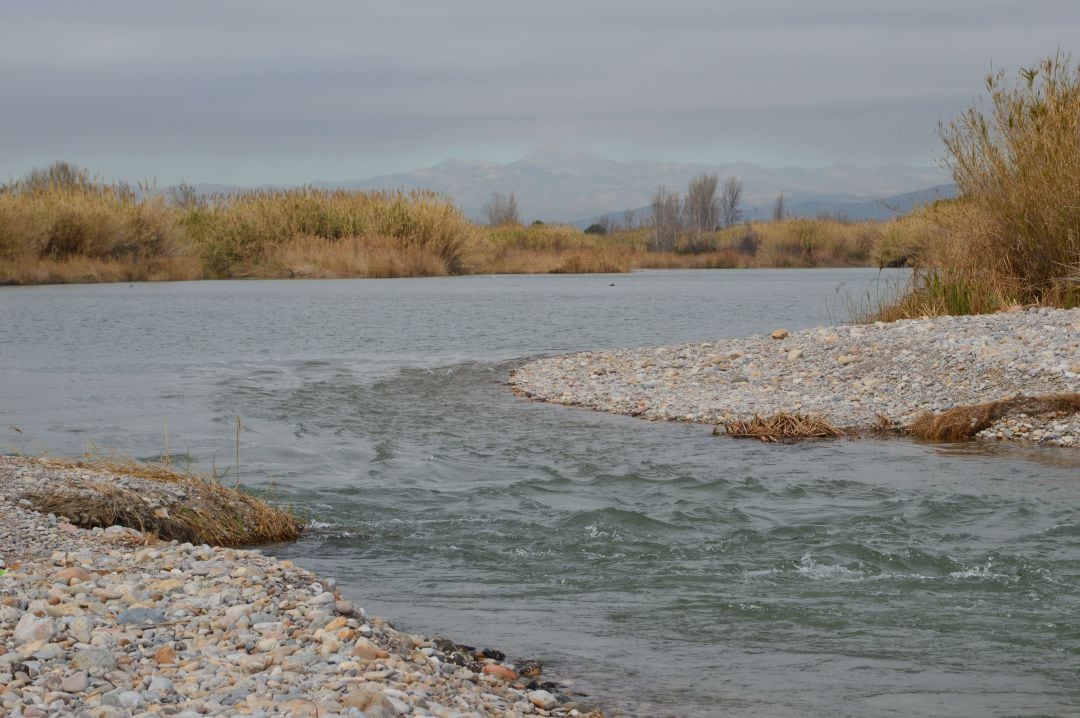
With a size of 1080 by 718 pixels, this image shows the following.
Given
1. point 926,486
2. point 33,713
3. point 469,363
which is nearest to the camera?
point 33,713

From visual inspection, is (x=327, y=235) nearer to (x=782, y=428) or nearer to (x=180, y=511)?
(x=782, y=428)

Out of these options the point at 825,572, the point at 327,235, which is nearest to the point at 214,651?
the point at 825,572

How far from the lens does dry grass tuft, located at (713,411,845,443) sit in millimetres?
11586

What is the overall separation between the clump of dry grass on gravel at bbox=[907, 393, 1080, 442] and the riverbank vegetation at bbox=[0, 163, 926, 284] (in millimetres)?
29515

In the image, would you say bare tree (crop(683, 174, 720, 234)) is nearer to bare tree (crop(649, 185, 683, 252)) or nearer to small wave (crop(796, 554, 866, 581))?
bare tree (crop(649, 185, 683, 252))

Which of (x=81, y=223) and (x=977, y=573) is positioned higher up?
(x=81, y=223)

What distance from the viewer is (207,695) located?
13.3 feet

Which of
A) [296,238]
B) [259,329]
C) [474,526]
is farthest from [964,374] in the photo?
[296,238]

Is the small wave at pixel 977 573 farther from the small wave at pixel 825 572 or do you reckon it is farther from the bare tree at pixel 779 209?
the bare tree at pixel 779 209

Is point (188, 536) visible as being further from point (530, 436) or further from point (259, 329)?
point (259, 329)

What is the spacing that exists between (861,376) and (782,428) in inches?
104

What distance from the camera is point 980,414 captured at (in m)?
11.6

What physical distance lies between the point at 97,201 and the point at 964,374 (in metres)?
39.8

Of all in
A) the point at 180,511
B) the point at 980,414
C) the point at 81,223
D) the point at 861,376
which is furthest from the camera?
the point at 81,223
